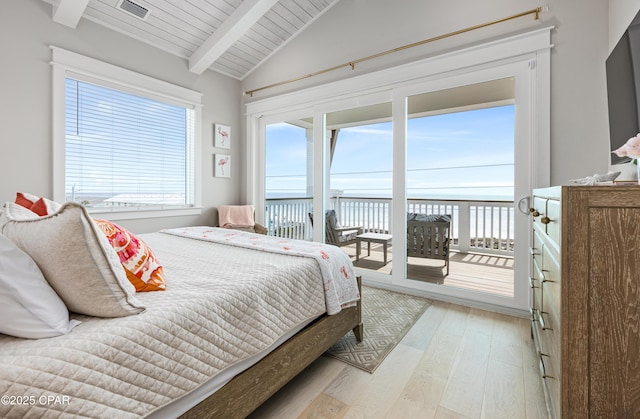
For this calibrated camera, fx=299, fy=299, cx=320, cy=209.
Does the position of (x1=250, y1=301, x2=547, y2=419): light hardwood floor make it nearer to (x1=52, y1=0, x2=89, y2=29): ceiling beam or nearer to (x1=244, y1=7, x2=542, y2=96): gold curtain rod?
(x1=244, y1=7, x2=542, y2=96): gold curtain rod

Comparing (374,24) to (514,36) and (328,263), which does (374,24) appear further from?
(328,263)

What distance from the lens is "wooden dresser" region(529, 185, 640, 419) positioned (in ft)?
2.95

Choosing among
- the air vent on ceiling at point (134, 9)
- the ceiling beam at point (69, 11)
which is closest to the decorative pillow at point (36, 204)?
the ceiling beam at point (69, 11)

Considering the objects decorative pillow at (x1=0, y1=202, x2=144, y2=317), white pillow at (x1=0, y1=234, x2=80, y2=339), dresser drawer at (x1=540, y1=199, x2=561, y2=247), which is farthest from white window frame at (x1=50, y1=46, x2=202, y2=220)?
dresser drawer at (x1=540, y1=199, x2=561, y2=247)

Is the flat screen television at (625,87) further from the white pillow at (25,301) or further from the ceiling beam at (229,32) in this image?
the ceiling beam at (229,32)

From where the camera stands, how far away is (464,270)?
3.11 metres

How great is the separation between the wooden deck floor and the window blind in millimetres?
2532

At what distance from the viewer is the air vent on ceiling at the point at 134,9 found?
282 cm

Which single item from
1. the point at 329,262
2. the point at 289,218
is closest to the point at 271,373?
the point at 329,262

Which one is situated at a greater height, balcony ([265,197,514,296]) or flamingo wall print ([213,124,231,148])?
flamingo wall print ([213,124,231,148])

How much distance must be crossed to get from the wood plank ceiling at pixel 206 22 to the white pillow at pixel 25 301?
2.84 metres

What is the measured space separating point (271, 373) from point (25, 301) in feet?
3.02

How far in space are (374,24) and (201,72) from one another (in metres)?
2.18

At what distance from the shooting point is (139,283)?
117 cm
